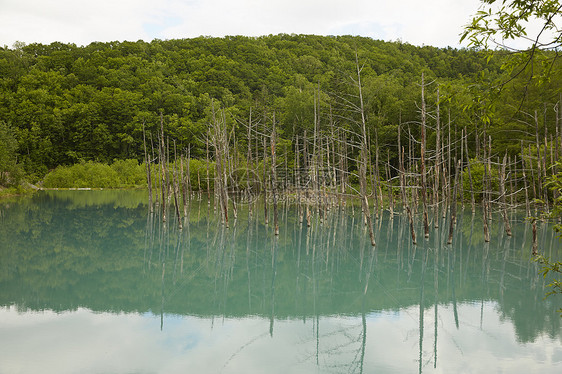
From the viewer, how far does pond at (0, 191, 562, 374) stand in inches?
224

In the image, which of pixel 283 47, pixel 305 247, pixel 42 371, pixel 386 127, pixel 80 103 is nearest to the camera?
pixel 42 371

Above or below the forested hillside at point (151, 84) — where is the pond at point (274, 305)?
A: below

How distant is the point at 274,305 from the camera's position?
809cm

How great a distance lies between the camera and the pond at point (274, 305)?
18.6ft

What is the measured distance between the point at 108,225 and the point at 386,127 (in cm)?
2237

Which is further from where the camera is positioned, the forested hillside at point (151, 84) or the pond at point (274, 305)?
the forested hillside at point (151, 84)

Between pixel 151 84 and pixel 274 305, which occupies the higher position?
pixel 151 84

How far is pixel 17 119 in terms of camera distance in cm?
5719

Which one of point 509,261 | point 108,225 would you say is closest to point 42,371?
point 509,261

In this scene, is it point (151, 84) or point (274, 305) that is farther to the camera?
point (151, 84)

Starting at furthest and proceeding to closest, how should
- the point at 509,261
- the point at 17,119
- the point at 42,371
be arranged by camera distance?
the point at 17,119
the point at 509,261
the point at 42,371

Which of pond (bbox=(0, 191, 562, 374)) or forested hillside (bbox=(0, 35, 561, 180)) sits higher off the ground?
forested hillside (bbox=(0, 35, 561, 180))

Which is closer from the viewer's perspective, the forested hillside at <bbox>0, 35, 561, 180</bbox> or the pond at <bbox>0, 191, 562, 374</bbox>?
the pond at <bbox>0, 191, 562, 374</bbox>

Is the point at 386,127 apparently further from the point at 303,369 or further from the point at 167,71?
the point at 167,71
